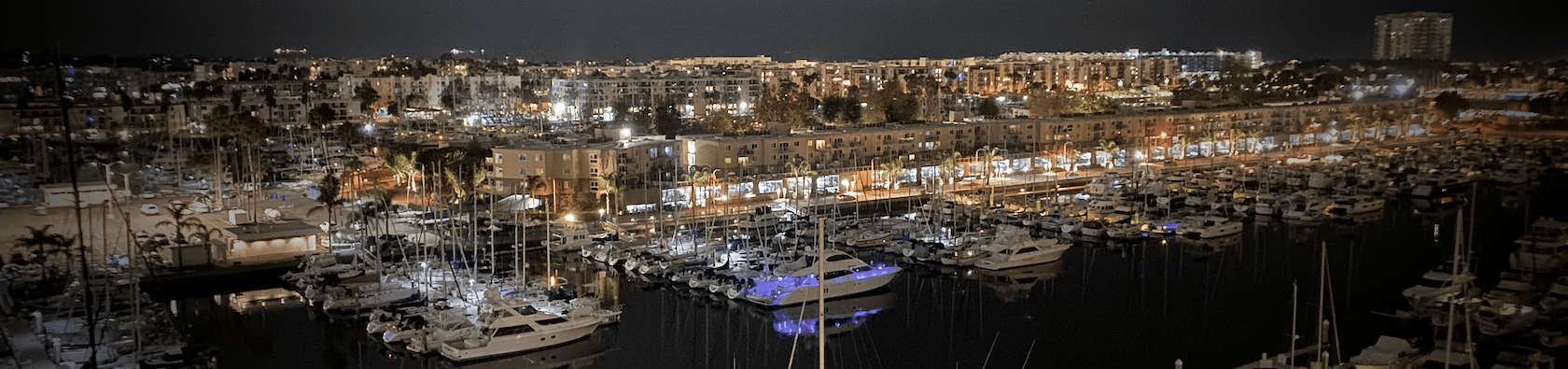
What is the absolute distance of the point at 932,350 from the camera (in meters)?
6.86

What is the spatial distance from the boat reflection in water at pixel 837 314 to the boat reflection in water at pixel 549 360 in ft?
4.16

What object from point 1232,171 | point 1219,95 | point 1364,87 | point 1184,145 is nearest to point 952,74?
point 1219,95

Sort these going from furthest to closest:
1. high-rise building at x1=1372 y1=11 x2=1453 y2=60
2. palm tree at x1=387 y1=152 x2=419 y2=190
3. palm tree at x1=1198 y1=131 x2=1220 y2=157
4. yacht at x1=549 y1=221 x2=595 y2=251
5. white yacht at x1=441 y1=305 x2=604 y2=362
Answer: high-rise building at x1=1372 y1=11 x2=1453 y2=60, palm tree at x1=1198 y1=131 x2=1220 y2=157, palm tree at x1=387 y1=152 x2=419 y2=190, yacht at x1=549 y1=221 x2=595 y2=251, white yacht at x1=441 y1=305 x2=604 y2=362

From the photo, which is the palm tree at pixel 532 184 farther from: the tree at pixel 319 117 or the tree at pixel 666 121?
the tree at pixel 319 117

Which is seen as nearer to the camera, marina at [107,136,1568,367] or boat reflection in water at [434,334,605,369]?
boat reflection in water at [434,334,605,369]

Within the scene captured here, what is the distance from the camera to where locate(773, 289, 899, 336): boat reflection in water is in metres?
7.43

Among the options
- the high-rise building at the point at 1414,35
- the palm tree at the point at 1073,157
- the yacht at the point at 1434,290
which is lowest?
the yacht at the point at 1434,290

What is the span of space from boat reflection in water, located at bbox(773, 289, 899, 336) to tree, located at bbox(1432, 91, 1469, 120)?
1499cm

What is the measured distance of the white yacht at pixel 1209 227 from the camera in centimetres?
1048

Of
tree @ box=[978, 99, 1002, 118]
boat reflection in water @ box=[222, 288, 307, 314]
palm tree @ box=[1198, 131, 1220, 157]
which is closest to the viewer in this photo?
boat reflection in water @ box=[222, 288, 307, 314]

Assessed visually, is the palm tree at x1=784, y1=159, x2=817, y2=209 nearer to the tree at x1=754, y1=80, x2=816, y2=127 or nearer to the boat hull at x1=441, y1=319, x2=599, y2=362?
the boat hull at x1=441, y1=319, x2=599, y2=362

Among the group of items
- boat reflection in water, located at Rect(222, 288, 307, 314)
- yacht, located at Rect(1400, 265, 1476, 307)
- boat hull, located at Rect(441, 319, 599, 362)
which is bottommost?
boat hull, located at Rect(441, 319, 599, 362)

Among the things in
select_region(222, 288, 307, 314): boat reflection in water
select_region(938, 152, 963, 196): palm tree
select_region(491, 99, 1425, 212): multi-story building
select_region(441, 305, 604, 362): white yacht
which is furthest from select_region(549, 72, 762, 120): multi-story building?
select_region(441, 305, 604, 362): white yacht

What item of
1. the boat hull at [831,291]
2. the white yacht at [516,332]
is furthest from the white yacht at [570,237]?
the white yacht at [516,332]
